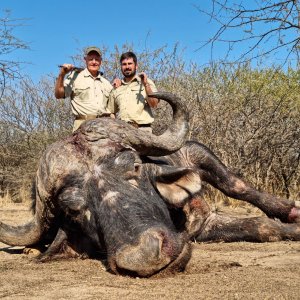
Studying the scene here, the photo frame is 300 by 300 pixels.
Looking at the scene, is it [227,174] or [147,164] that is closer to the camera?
[147,164]

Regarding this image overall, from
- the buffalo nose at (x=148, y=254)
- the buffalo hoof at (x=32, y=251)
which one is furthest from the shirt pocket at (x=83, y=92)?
the buffalo nose at (x=148, y=254)

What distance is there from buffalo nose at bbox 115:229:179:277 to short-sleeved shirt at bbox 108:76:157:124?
3477 mm

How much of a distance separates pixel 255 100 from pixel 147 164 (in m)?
6.54

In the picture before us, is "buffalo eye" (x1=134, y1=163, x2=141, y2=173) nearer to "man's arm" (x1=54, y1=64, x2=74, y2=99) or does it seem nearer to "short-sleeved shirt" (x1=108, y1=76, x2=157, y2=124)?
"short-sleeved shirt" (x1=108, y1=76, x2=157, y2=124)

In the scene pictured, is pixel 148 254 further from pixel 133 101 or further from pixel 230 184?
pixel 133 101

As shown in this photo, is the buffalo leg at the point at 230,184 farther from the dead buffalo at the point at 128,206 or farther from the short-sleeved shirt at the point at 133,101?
the short-sleeved shirt at the point at 133,101

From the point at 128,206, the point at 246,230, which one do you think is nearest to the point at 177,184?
the point at 128,206

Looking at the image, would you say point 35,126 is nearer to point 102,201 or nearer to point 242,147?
point 242,147

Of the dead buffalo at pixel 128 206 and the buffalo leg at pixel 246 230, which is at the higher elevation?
the dead buffalo at pixel 128 206

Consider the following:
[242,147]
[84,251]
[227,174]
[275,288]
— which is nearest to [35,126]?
[242,147]

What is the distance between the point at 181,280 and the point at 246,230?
2548mm

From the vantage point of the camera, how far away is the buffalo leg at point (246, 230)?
19.7 ft

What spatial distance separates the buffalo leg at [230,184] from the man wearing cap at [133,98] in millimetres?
711

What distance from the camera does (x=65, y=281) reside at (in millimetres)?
3953
